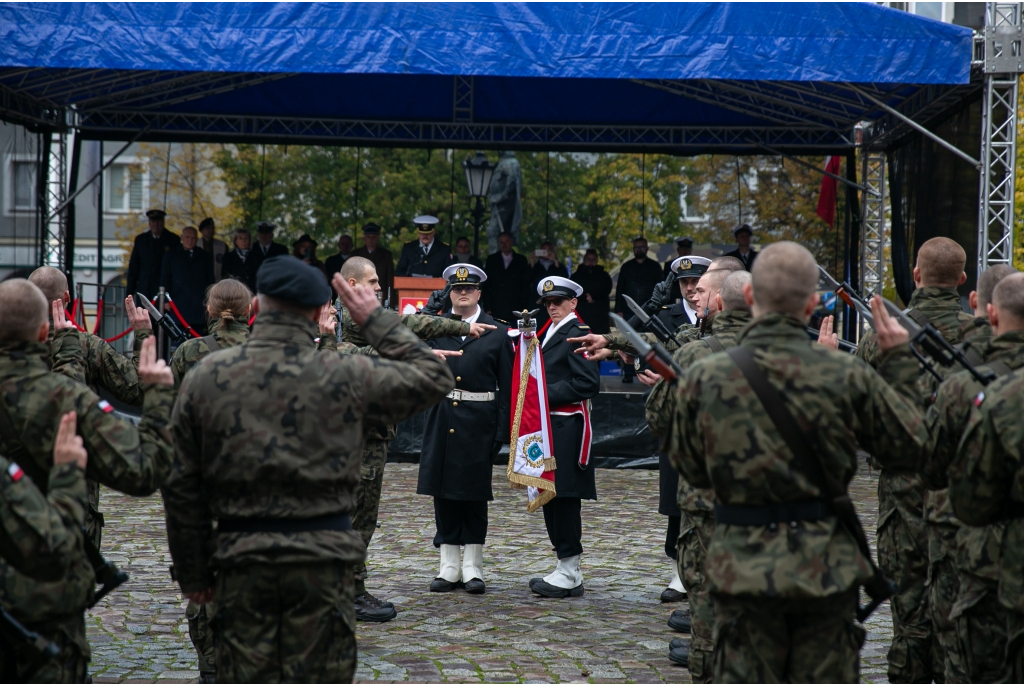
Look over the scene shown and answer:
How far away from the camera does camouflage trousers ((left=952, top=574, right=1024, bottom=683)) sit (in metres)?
3.92

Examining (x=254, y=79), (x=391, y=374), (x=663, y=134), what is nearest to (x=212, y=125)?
(x=254, y=79)

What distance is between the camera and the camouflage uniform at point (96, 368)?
555 centimetres

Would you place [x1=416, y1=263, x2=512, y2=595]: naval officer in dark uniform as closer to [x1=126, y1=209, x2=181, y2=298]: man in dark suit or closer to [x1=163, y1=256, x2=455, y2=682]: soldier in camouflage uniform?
[x1=163, y1=256, x2=455, y2=682]: soldier in camouflage uniform

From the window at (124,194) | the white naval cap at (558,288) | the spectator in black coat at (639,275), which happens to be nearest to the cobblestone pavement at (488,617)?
the white naval cap at (558,288)

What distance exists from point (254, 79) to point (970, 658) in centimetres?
1260

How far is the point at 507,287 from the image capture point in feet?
56.3

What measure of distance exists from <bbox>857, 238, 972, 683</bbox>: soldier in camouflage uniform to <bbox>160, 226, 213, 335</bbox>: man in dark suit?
42.2 ft

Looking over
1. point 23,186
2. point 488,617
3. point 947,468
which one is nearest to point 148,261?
point 23,186

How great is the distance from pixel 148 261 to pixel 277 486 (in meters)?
14.4

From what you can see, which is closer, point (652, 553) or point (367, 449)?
point (367, 449)

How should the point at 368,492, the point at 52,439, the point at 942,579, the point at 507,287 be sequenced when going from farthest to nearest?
the point at 507,287 → the point at 368,492 → the point at 942,579 → the point at 52,439

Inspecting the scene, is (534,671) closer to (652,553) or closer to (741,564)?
(741,564)

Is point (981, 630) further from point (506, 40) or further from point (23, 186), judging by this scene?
point (23, 186)

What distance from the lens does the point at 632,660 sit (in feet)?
19.1
